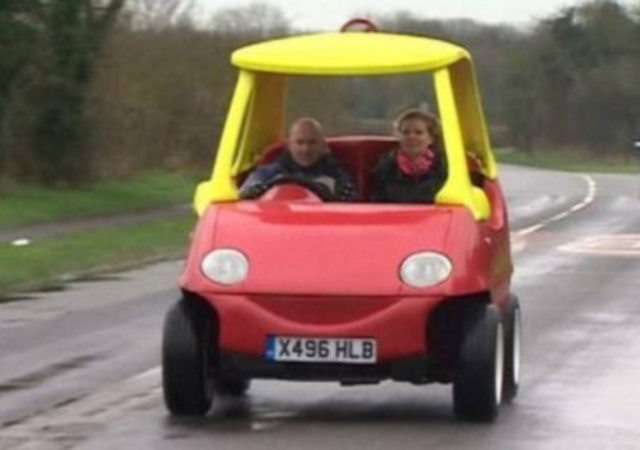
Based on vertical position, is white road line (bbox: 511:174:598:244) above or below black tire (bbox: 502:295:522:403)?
below

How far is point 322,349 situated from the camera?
1190 centimetres

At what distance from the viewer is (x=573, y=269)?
25.5m

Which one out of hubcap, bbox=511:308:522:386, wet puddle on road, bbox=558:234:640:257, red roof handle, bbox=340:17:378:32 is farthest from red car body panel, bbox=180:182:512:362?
wet puddle on road, bbox=558:234:640:257

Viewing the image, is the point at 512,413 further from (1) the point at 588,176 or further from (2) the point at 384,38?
(1) the point at 588,176

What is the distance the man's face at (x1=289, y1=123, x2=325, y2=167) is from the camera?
13.3 metres

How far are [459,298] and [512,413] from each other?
905 millimetres

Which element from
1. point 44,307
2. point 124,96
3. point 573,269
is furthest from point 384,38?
point 124,96

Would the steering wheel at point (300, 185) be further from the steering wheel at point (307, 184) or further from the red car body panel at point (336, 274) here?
the red car body panel at point (336, 274)

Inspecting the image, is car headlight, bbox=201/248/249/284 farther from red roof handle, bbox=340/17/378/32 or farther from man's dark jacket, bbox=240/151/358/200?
red roof handle, bbox=340/17/378/32

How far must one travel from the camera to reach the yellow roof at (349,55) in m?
12.7

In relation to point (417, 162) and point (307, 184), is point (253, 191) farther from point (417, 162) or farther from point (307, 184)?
point (417, 162)

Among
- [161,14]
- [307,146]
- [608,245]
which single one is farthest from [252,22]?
[307,146]

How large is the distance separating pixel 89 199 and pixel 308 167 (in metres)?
28.2

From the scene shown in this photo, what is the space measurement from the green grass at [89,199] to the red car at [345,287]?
2246cm
